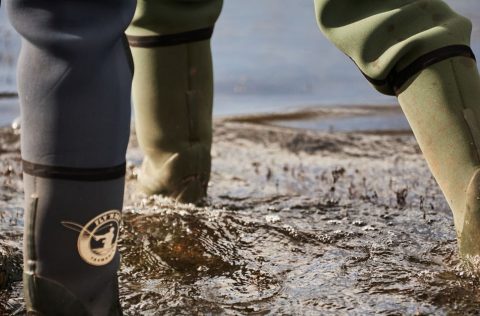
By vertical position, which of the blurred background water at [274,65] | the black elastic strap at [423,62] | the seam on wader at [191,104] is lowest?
the blurred background water at [274,65]

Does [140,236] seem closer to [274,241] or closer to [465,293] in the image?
[274,241]

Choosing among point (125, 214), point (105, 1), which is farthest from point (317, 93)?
point (105, 1)

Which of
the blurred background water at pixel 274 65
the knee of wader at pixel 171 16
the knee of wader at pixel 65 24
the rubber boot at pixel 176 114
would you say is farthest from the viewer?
the blurred background water at pixel 274 65

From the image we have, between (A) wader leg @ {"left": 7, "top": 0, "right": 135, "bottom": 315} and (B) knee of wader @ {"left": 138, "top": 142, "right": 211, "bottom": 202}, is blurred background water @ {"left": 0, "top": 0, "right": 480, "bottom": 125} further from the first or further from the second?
(A) wader leg @ {"left": 7, "top": 0, "right": 135, "bottom": 315}

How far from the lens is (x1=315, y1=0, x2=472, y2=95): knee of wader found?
102 inches

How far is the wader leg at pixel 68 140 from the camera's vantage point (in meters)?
2.15

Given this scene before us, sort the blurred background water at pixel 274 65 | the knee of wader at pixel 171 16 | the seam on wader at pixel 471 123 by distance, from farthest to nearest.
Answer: the blurred background water at pixel 274 65, the knee of wader at pixel 171 16, the seam on wader at pixel 471 123

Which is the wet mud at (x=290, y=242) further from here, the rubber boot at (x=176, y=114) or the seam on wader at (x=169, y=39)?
the seam on wader at (x=169, y=39)

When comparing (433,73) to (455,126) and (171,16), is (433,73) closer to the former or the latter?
(455,126)

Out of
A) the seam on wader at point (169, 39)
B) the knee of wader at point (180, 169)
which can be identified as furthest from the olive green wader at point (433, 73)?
the knee of wader at point (180, 169)

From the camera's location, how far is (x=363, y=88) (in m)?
6.63

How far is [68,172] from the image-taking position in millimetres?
2162

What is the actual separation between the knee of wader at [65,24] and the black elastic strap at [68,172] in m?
0.24

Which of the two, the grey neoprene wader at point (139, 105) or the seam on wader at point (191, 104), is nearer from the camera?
the grey neoprene wader at point (139, 105)
